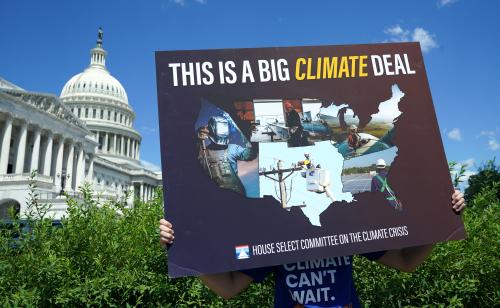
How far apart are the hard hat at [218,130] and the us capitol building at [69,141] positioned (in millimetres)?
10029

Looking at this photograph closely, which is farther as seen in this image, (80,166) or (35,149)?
(80,166)

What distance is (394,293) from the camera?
17.2ft

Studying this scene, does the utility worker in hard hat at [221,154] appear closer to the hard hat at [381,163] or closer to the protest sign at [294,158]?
the protest sign at [294,158]

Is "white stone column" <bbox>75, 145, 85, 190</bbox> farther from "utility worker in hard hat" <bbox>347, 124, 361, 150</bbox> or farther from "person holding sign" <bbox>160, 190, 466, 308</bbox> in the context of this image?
"utility worker in hard hat" <bbox>347, 124, 361, 150</bbox>

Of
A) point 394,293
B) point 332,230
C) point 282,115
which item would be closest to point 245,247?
point 332,230

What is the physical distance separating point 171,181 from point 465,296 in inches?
156

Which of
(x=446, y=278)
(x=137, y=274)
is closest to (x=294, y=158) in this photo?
(x=137, y=274)

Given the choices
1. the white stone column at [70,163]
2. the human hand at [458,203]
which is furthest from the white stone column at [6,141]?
the human hand at [458,203]

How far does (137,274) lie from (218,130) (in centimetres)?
263

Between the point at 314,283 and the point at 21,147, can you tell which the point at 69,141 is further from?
the point at 314,283

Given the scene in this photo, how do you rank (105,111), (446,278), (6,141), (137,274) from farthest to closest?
(105,111) → (6,141) → (446,278) → (137,274)

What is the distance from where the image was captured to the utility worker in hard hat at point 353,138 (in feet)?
12.2

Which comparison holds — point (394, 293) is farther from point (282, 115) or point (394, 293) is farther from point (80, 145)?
point (80, 145)

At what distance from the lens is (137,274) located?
5191mm
